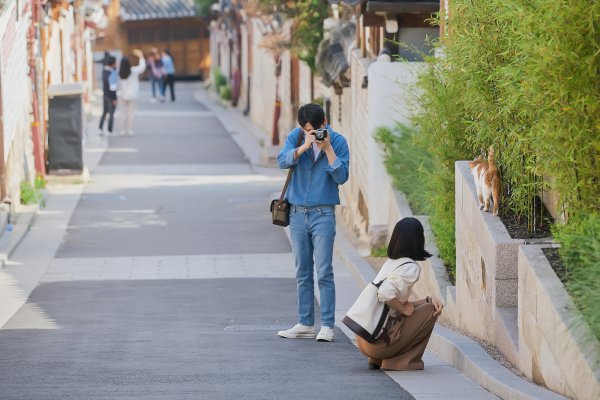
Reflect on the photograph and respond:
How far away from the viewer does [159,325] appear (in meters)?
11.6

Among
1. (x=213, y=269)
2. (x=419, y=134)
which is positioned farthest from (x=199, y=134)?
(x=419, y=134)

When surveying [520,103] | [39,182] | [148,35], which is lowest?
[39,182]

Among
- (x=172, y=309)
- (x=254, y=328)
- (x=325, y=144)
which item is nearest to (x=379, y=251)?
(x=172, y=309)

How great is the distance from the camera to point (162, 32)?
216 feet

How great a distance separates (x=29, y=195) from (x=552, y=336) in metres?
13.6

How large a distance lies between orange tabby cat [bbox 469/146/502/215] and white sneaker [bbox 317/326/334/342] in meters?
1.57

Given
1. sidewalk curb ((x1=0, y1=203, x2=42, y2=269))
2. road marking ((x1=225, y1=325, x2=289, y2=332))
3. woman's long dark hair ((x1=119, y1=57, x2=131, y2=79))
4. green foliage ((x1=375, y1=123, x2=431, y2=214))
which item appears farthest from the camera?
A: woman's long dark hair ((x1=119, y1=57, x2=131, y2=79))

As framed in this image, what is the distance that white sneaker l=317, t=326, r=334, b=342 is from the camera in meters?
10.3

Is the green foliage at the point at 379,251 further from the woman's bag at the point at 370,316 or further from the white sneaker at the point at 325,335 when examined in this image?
the woman's bag at the point at 370,316

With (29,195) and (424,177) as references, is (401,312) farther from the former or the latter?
(29,195)

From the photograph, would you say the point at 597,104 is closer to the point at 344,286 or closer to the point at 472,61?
the point at 472,61

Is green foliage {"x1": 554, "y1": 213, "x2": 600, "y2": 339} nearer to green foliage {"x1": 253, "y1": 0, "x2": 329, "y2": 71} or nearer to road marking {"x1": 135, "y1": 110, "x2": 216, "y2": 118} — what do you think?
green foliage {"x1": 253, "y1": 0, "x2": 329, "y2": 71}

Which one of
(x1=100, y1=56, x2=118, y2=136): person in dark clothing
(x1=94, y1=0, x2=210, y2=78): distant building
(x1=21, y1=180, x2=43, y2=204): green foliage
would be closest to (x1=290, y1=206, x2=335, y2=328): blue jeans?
(x1=21, y1=180, x2=43, y2=204): green foliage

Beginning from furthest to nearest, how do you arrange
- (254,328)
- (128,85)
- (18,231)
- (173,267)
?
(128,85)
(18,231)
(173,267)
(254,328)
